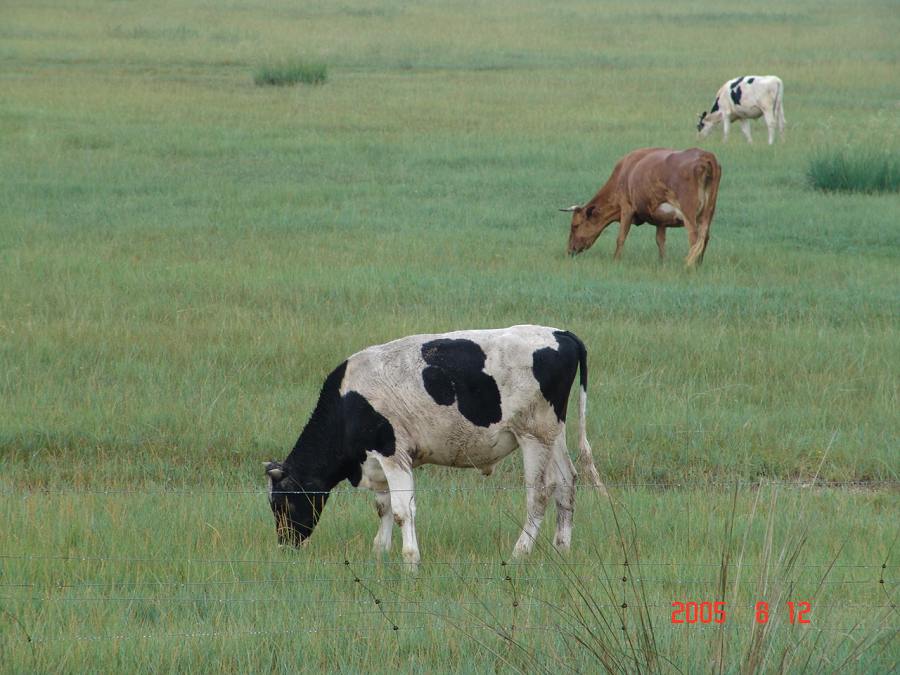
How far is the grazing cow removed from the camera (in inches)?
1046

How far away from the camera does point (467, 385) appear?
6.50 m

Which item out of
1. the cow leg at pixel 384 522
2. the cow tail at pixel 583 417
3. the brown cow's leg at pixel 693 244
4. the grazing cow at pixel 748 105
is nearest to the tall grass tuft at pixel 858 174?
the grazing cow at pixel 748 105

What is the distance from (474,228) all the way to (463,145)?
742cm

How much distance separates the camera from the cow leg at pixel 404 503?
20.5 ft

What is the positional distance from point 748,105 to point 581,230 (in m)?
12.5

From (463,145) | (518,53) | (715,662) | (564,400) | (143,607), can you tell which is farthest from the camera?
(518,53)

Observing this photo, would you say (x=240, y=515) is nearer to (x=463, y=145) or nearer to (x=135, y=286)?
(x=135, y=286)

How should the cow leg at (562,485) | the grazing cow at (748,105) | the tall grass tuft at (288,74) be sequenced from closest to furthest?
the cow leg at (562,485) < the grazing cow at (748,105) < the tall grass tuft at (288,74)

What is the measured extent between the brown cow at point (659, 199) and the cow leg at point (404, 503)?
9105mm

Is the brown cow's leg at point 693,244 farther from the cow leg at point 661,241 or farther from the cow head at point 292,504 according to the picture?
the cow head at point 292,504

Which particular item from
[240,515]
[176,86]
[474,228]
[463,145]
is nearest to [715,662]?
[240,515]

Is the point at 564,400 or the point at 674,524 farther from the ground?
the point at 564,400

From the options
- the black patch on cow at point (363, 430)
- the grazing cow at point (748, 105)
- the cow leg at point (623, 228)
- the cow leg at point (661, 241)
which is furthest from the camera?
the grazing cow at point (748, 105)

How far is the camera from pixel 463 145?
956 inches
